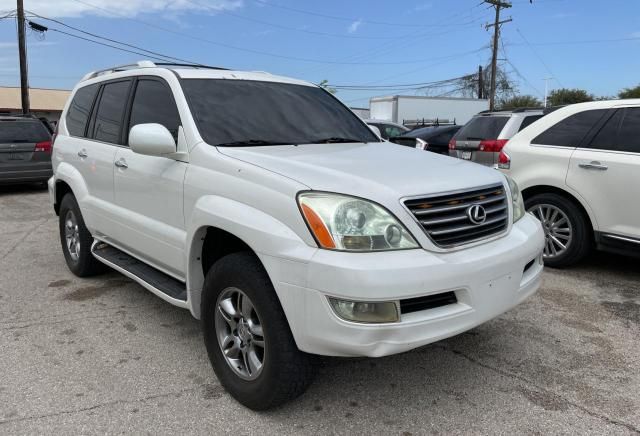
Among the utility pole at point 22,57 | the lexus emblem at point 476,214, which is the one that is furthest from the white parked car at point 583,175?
the utility pole at point 22,57

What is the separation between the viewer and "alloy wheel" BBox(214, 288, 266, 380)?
112 inches

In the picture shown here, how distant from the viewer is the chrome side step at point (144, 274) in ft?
11.4

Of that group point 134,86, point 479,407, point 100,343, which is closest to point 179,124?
point 134,86

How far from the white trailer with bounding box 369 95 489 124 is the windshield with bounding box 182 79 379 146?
25402 mm

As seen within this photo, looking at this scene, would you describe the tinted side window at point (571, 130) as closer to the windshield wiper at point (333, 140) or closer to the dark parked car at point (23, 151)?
the windshield wiper at point (333, 140)

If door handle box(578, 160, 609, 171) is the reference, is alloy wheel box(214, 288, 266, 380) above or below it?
below

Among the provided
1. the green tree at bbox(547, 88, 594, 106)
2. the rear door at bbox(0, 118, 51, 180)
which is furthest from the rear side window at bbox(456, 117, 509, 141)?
the green tree at bbox(547, 88, 594, 106)

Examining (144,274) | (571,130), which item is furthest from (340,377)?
(571,130)

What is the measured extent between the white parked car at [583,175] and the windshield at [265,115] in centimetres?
225

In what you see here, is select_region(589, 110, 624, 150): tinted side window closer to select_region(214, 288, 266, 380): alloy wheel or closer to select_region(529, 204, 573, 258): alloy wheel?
select_region(529, 204, 573, 258): alloy wheel

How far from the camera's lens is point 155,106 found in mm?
3883

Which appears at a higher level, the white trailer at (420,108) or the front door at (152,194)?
the white trailer at (420,108)

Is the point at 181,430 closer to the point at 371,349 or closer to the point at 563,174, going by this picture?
the point at 371,349

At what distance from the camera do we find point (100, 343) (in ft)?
12.4
